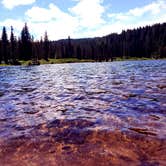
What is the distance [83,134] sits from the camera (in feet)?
24.8

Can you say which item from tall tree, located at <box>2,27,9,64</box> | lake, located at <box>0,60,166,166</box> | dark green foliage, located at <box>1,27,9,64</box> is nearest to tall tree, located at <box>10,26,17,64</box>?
dark green foliage, located at <box>1,27,9,64</box>

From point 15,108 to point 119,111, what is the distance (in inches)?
185

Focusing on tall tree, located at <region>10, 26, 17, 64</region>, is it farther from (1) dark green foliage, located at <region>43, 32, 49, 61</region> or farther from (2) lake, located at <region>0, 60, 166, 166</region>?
(2) lake, located at <region>0, 60, 166, 166</region>

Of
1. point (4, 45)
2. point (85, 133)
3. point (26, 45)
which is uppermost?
point (26, 45)

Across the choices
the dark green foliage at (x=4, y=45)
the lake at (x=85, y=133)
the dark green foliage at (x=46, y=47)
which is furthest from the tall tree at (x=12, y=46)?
the lake at (x=85, y=133)

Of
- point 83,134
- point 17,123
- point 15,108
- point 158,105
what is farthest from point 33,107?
point 158,105

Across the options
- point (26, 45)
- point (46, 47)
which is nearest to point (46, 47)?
point (46, 47)

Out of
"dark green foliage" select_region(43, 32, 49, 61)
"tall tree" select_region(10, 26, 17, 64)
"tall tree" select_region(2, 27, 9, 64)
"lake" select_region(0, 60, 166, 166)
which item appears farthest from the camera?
"dark green foliage" select_region(43, 32, 49, 61)

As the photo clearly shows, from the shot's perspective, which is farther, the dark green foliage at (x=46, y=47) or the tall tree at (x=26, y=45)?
the dark green foliage at (x=46, y=47)

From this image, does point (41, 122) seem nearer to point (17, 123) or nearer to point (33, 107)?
point (17, 123)

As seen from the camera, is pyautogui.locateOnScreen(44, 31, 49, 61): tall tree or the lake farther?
pyautogui.locateOnScreen(44, 31, 49, 61): tall tree

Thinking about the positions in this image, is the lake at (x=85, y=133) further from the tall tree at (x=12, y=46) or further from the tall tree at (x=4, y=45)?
the tall tree at (x=12, y=46)

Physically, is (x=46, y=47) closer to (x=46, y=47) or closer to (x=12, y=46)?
(x=46, y=47)

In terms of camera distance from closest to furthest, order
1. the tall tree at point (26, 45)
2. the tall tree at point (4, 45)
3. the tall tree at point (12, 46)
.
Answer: the tall tree at point (4, 45)
the tall tree at point (12, 46)
the tall tree at point (26, 45)
